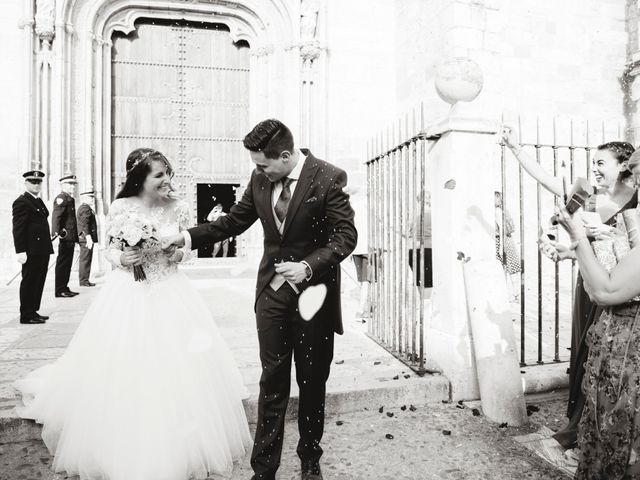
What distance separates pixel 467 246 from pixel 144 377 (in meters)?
2.63

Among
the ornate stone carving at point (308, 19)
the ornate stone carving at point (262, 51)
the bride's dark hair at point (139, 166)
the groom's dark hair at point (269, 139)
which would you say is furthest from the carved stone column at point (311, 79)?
the groom's dark hair at point (269, 139)

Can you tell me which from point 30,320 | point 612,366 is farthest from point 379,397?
point 30,320

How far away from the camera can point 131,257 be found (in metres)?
3.13

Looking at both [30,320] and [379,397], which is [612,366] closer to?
[379,397]

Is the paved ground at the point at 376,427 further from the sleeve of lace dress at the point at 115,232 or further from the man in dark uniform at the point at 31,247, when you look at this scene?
the sleeve of lace dress at the point at 115,232

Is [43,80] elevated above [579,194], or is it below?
above

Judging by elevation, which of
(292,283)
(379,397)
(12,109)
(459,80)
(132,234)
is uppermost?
(12,109)

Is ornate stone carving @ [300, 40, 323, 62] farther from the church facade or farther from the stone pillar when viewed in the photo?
the stone pillar

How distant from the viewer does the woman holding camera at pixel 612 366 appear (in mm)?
2096

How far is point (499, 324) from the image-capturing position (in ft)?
13.0

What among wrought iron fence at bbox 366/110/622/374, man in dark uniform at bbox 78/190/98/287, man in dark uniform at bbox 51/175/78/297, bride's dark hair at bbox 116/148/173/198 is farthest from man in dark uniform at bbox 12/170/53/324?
wrought iron fence at bbox 366/110/622/374

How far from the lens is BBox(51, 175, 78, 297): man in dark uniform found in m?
→ 8.16

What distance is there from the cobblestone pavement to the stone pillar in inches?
15.4

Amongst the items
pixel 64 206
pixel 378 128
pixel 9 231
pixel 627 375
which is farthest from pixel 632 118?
pixel 9 231
